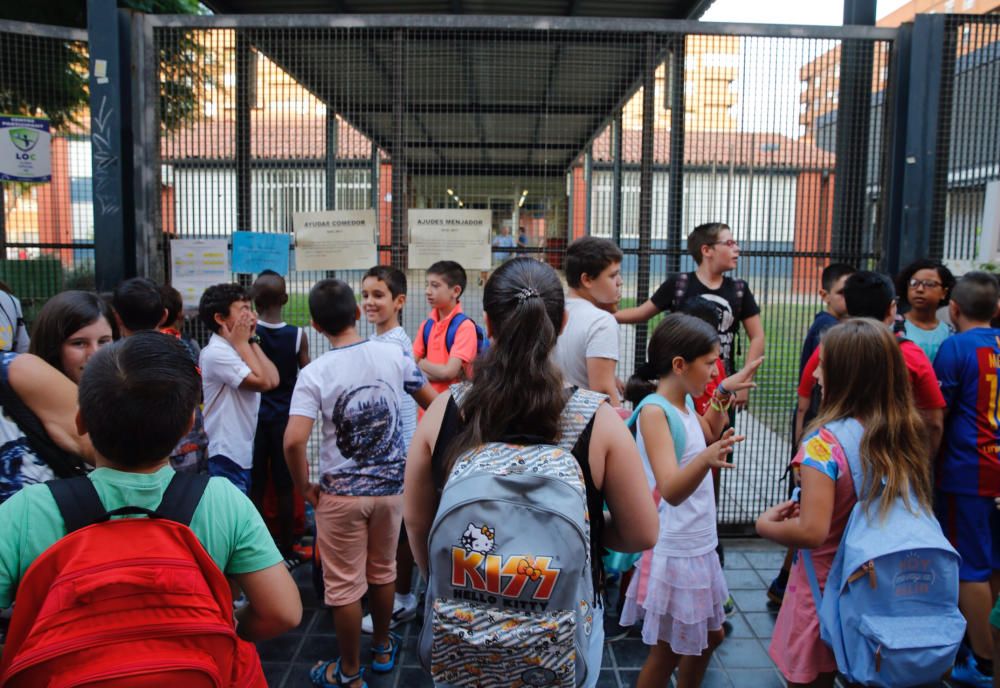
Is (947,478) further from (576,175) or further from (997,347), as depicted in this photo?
(576,175)

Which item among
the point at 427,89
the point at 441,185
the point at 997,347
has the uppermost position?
the point at 427,89

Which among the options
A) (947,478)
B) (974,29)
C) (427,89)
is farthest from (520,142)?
(947,478)

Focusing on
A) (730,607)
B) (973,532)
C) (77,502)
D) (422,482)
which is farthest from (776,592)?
(77,502)

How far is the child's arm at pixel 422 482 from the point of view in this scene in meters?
1.96

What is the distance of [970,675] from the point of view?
11.1ft

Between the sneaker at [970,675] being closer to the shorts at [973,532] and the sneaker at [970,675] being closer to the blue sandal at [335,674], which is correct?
the shorts at [973,532]

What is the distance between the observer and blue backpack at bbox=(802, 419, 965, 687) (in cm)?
213

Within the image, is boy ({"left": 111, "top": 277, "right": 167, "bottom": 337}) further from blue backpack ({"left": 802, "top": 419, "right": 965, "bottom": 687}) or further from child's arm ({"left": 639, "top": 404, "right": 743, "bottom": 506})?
blue backpack ({"left": 802, "top": 419, "right": 965, "bottom": 687})

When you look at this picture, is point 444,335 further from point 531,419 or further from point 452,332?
point 531,419

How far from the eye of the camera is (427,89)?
569cm

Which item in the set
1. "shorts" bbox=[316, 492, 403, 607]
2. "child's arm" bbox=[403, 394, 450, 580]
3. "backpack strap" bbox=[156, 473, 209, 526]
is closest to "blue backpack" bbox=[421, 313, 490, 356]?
"shorts" bbox=[316, 492, 403, 607]

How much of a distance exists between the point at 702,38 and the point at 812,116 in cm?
98

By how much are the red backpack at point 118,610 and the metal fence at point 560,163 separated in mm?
3441

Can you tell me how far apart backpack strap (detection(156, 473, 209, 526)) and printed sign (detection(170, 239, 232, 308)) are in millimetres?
3437
